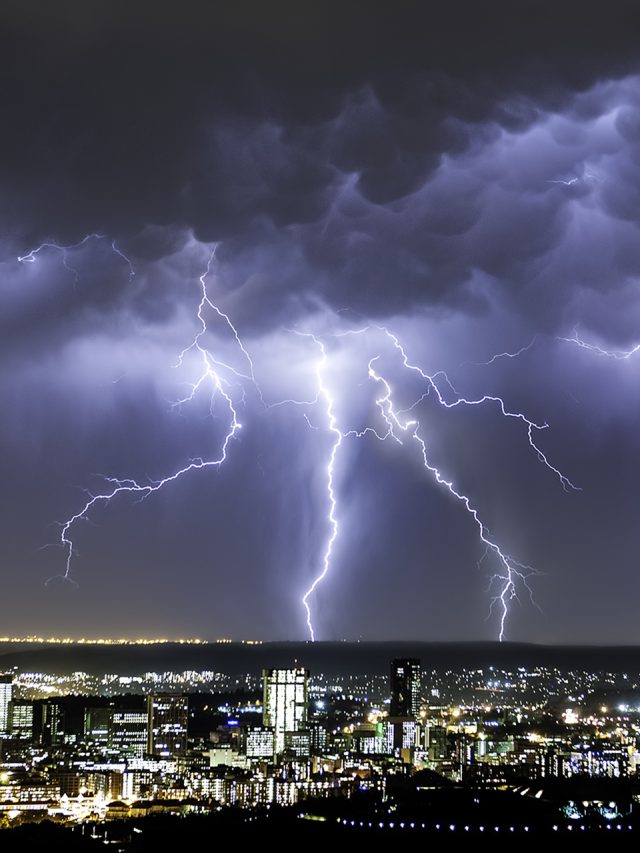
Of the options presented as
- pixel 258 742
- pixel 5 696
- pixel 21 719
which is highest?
pixel 5 696

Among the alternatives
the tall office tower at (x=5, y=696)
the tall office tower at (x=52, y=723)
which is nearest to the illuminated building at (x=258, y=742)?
the tall office tower at (x=52, y=723)

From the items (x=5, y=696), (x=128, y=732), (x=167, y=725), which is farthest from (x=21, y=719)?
(x=167, y=725)

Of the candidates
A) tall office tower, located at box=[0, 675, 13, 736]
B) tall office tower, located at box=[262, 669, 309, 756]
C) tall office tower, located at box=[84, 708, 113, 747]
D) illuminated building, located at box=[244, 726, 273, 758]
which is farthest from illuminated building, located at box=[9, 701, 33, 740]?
tall office tower, located at box=[262, 669, 309, 756]

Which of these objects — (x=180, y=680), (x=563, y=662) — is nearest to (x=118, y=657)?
(x=180, y=680)

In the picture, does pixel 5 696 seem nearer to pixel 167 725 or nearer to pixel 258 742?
pixel 167 725

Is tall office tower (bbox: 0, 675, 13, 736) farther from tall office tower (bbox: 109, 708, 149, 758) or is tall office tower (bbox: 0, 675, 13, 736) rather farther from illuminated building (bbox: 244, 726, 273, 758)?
illuminated building (bbox: 244, 726, 273, 758)
